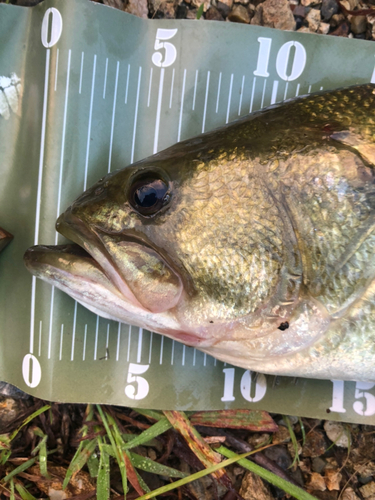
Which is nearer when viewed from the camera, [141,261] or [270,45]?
Answer: [141,261]

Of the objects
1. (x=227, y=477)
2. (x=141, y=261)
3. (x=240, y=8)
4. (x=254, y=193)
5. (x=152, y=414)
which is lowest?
(x=227, y=477)

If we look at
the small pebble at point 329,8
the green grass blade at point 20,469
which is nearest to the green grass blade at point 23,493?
the green grass blade at point 20,469

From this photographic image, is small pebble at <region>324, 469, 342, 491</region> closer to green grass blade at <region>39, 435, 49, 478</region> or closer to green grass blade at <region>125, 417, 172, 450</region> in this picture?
green grass blade at <region>125, 417, 172, 450</region>

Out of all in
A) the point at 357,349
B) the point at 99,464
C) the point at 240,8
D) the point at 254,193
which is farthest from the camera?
the point at 240,8

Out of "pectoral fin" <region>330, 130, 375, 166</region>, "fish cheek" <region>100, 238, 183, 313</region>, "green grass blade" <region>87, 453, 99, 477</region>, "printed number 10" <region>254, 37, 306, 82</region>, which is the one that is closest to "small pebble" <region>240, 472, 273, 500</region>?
"green grass blade" <region>87, 453, 99, 477</region>

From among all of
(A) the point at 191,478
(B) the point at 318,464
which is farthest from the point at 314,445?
(A) the point at 191,478

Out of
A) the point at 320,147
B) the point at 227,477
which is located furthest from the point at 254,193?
the point at 227,477

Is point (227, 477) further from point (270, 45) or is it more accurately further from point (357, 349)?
point (270, 45)
